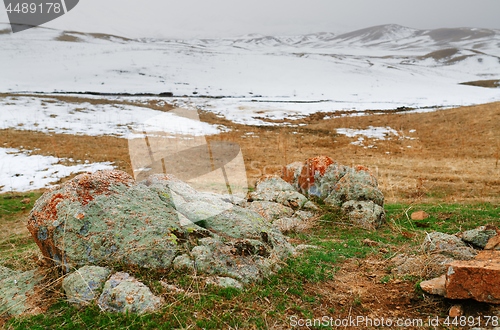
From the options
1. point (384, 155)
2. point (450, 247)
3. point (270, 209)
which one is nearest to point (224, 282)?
point (450, 247)

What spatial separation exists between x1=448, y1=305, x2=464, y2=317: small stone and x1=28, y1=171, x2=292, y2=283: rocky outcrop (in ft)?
9.87

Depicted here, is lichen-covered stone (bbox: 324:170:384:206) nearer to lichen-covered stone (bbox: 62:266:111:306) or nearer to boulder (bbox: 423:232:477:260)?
boulder (bbox: 423:232:477:260)

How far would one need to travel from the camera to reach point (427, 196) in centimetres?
1792

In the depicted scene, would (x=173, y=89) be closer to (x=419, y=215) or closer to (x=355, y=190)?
(x=355, y=190)

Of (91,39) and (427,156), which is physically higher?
(91,39)

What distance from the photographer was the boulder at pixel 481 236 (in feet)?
26.6

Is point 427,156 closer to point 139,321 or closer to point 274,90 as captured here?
point 139,321

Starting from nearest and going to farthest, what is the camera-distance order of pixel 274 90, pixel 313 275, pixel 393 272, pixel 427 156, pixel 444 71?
pixel 313 275 < pixel 393 272 < pixel 427 156 < pixel 274 90 < pixel 444 71

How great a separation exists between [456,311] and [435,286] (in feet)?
1.70

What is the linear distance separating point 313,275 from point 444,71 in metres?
116

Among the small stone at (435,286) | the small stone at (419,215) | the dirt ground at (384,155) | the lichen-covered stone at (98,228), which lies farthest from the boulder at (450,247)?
the lichen-covered stone at (98,228)

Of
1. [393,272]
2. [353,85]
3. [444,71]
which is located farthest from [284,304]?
[444,71]

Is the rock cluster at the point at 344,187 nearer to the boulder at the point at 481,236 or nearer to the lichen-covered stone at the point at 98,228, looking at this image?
the boulder at the point at 481,236

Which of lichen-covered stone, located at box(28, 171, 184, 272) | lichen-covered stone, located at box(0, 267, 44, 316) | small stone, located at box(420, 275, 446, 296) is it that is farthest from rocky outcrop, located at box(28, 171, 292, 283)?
small stone, located at box(420, 275, 446, 296)
